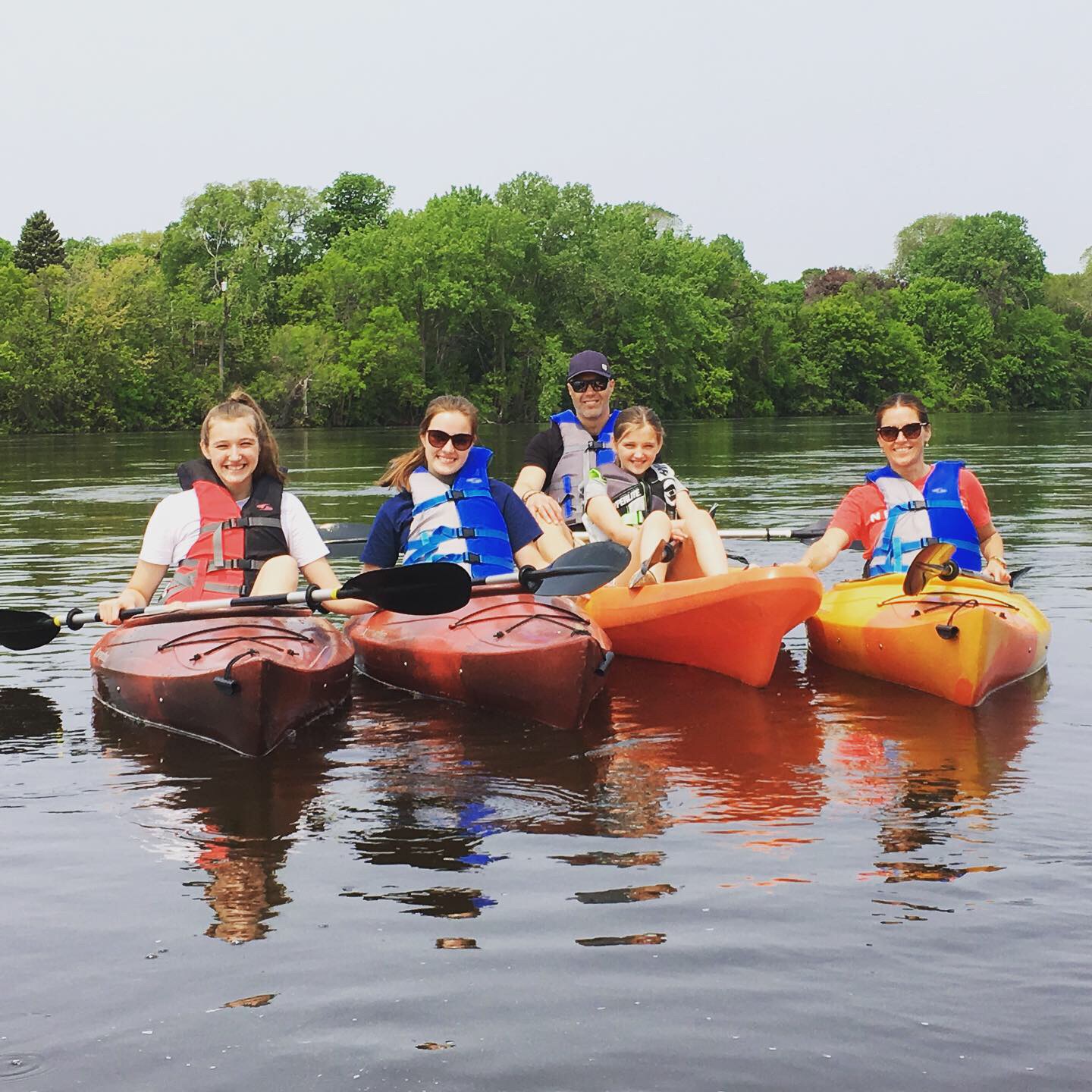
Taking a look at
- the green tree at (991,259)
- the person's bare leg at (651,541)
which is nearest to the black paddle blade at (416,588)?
the person's bare leg at (651,541)

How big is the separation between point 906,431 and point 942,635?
1174mm

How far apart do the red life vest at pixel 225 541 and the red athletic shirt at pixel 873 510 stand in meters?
2.80

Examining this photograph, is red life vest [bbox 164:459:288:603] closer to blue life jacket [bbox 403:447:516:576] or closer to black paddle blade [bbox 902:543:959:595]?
blue life jacket [bbox 403:447:516:576]

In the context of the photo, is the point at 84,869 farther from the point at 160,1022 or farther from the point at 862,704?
the point at 862,704

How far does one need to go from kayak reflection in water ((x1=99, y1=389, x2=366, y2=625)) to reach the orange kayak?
5.16 ft

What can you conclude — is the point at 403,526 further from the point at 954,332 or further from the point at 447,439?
the point at 954,332

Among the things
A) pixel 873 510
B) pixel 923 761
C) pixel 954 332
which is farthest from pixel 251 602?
pixel 954 332

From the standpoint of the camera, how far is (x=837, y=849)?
14.6 feet

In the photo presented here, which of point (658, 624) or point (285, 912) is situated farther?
point (658, 624)

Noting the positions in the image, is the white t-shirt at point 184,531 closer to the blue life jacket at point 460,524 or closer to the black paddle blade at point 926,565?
the blue life jacket at point 460,524

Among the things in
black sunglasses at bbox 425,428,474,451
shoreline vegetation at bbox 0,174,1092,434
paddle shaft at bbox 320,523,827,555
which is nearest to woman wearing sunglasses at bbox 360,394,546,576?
black sunglasses at bbox 425,428,474,451

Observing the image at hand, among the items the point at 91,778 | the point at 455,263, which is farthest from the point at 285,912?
the point at 455,263

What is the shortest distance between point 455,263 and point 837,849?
52.3 m

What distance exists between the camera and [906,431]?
7.29 m
